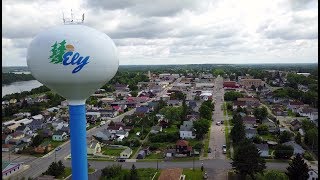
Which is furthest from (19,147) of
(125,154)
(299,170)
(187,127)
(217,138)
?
(299,170)

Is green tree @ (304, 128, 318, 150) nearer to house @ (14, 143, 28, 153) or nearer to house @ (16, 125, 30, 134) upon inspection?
house @ (14, 143, 28, 153)

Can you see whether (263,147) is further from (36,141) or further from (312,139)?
(36,141)

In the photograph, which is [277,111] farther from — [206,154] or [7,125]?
[7,125]

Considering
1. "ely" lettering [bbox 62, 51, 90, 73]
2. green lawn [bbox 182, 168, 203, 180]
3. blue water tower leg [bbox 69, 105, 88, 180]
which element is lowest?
green lawn [bbox 182, 168, 203, 180]

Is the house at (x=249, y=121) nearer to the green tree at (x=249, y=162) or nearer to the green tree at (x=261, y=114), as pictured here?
the green tree at (x=261, y=114)

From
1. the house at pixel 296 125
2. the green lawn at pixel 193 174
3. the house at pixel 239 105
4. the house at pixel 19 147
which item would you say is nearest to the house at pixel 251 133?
the house at pixel 296 125

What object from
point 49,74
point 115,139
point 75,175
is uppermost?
point 49,74

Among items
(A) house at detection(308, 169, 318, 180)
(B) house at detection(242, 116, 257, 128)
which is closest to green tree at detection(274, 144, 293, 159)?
(A) house at detection(308, 169, 318, 180)

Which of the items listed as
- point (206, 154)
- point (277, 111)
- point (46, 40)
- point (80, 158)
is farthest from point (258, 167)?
point (277, 111)
